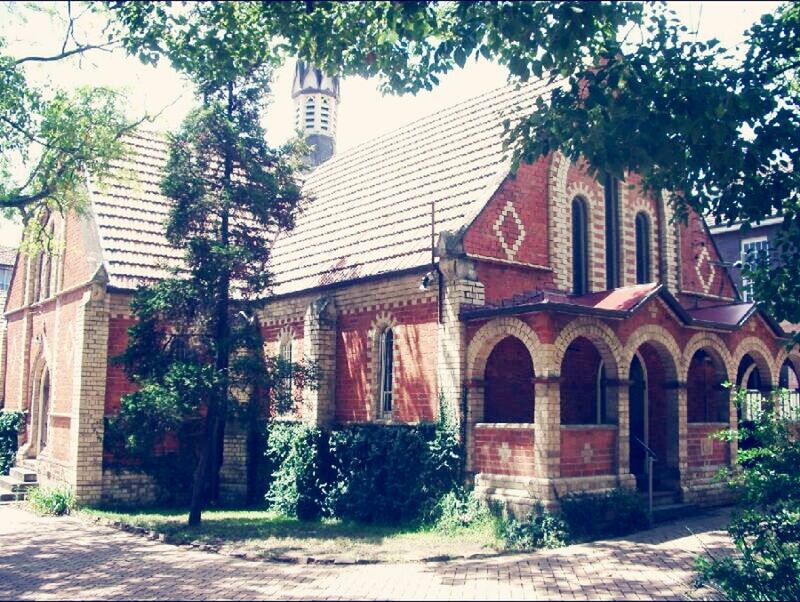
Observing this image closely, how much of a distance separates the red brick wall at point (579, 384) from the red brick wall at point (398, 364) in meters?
2.94

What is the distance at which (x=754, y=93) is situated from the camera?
36.4 feet

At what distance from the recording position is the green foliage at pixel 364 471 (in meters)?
15.3

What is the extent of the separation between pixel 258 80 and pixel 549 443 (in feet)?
30.7

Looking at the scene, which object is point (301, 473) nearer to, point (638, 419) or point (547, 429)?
point (547, 429)

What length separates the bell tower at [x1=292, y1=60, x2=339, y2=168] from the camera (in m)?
34.7

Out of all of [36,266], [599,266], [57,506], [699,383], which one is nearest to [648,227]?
[599,266]

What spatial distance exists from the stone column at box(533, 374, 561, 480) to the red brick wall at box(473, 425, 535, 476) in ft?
0.68

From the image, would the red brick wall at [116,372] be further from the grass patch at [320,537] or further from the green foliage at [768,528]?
the green foliage at [768,528]

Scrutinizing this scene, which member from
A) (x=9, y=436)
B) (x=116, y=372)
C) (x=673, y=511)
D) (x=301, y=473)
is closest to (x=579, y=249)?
(x=673, y=511)

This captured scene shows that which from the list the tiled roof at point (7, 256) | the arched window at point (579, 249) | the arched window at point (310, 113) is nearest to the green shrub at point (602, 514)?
the arched window at point (579, 249)

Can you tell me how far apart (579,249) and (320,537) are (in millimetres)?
9049

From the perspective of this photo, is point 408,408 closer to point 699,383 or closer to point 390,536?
point 390,536

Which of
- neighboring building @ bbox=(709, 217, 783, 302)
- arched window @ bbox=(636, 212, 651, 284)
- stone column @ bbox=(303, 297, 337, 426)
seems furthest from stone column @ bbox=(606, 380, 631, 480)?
neighboring building @ bbox=(709, 217, 783, 302)

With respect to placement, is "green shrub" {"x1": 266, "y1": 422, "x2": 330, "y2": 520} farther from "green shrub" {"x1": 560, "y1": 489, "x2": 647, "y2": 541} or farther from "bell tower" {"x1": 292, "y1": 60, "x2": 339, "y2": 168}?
"bell tower" {"x1": 292, "y1": 60, "x2": 339, "y2": 168}
